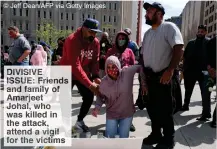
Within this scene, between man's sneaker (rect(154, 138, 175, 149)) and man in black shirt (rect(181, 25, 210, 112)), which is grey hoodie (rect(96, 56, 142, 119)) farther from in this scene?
man in black shirt (rect(181, 25, 210, 112))

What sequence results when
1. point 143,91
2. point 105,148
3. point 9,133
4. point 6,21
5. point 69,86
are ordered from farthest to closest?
point 6,21
point 69,86
point 9,133
point 143,91
point 105,148

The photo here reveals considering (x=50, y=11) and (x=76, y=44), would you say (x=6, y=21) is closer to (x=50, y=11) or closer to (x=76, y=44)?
(x=50, y=11)

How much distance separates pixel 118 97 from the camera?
337cm

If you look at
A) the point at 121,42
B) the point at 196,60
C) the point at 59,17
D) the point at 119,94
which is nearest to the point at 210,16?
the point at 59,17

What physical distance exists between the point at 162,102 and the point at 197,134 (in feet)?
3.82

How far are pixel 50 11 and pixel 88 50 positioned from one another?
7172cm

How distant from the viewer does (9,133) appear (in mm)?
3713

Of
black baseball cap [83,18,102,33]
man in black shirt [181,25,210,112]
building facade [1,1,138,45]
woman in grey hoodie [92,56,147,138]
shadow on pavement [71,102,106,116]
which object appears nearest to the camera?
woman in grey hoodie [92,56,147,138]

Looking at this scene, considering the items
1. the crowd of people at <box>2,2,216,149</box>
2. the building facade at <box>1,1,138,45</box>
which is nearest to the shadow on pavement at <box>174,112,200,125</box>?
the crowd of people at <box>2,2,216,149</box>

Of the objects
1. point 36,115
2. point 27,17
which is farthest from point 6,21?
point 36,115

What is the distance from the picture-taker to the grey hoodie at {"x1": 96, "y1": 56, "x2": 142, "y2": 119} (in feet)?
10.9

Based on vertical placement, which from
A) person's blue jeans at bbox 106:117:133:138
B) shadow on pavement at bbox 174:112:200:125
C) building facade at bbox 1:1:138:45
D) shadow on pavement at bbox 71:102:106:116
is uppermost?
building facade at bbox 1:1:138:45

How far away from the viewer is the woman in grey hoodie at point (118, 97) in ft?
10.9

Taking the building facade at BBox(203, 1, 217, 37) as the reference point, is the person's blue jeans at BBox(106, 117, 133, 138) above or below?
below
